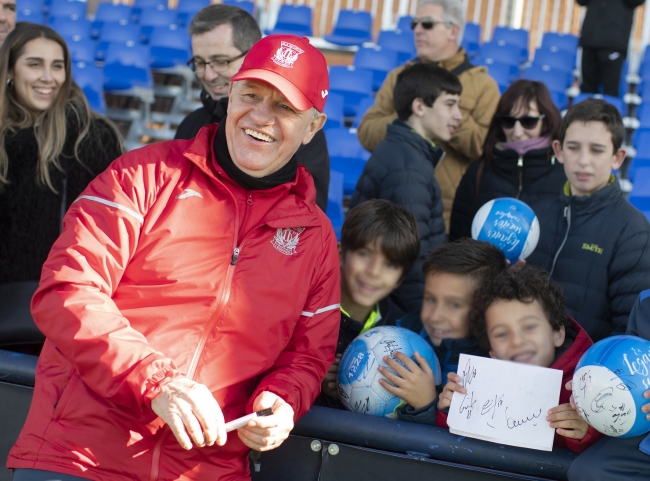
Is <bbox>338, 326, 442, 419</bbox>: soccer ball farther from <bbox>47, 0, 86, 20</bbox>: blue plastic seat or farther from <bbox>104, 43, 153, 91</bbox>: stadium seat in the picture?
<bbox>47, 0, 86, 20</bbox>: blue plastic seat

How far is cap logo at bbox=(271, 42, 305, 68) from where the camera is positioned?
7.72 ft

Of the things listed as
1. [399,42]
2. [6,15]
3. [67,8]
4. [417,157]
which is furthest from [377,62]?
[417,157]

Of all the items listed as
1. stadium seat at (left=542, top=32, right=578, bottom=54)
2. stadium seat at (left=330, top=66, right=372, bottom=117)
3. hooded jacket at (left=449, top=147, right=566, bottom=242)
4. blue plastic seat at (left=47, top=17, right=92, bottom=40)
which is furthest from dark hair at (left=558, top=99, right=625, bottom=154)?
blue plastic seat at (left=47, top=17, right=92, bottom=40)

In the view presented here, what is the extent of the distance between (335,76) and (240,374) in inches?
302

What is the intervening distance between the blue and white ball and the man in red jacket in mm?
828

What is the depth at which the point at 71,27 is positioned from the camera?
36.1 ft

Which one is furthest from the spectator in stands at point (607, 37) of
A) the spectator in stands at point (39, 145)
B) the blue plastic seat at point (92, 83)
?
the spectator in stands at point (39, 145)

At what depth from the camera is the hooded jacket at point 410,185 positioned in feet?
12.4

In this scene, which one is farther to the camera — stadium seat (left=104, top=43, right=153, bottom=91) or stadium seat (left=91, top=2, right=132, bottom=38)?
stadium seat (left=91, top=2, right=132, bottom=38)

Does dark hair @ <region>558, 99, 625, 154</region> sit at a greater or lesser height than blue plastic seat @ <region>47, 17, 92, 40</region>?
lesser

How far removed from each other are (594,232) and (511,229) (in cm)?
37

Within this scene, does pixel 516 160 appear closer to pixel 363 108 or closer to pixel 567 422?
pixel 567 422

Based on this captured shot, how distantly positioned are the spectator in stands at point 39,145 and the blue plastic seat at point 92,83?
15.8ft

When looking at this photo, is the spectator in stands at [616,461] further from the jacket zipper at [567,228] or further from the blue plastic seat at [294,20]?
the blue plastic seat at [294,20]
